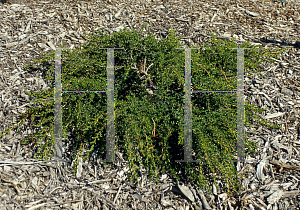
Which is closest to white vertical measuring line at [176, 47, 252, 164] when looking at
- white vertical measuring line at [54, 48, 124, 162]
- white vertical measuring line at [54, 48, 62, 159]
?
white vertical measuring line at [54, 48, 124, 162]

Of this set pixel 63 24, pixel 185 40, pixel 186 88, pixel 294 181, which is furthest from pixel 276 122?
pixel 63 24

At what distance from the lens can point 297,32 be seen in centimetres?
411

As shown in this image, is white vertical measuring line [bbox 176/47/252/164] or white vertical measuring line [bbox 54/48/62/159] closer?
white vertical measuring line [bbox 176/47/252/164]

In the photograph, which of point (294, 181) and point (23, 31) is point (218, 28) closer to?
point (294, 181)

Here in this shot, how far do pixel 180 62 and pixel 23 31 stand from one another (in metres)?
2.70

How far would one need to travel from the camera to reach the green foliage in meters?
2.44

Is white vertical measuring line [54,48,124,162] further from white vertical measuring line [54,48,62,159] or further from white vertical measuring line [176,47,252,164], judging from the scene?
white vertical measuring line [176,47,252,164]

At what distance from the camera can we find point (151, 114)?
8.54ft
